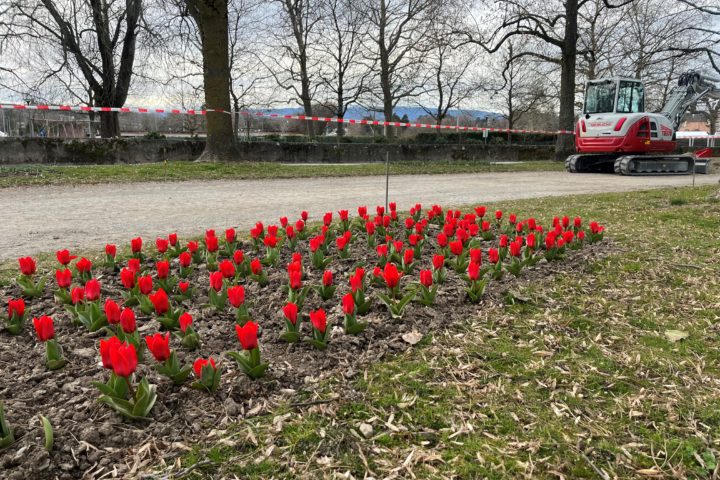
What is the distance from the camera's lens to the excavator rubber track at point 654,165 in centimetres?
1780

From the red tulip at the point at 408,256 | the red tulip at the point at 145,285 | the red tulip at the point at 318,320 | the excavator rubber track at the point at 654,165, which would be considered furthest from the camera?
the excavator rubber track at the point at 654,165

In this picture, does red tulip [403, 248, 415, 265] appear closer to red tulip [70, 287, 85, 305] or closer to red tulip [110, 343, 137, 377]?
red tulip [70, 287, 85, 305]

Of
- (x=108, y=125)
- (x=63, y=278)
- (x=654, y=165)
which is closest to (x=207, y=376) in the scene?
(x=63, y=278)

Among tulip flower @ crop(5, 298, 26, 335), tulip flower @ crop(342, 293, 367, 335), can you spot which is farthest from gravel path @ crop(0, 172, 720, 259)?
tulip flower @ crop(342, 293, 367, 335)

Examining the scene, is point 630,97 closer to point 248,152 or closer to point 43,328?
point 248,152

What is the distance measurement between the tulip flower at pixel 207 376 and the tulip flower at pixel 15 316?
4.13 feet

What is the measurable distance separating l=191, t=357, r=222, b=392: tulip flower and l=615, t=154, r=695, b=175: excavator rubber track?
18.2 m

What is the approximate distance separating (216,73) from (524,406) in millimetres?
15279

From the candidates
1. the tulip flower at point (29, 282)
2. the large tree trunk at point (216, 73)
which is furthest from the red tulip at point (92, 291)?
the large tree trunk at point (216, 73)

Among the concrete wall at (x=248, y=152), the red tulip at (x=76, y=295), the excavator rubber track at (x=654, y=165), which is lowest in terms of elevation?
the red tulip at (x=76, y=295)

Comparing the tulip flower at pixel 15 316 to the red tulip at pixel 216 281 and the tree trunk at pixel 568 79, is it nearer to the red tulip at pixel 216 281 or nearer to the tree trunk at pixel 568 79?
the red tulip at pixel 216 281

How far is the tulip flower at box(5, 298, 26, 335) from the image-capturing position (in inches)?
113

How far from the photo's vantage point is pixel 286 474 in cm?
192

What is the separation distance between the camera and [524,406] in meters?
2.38
